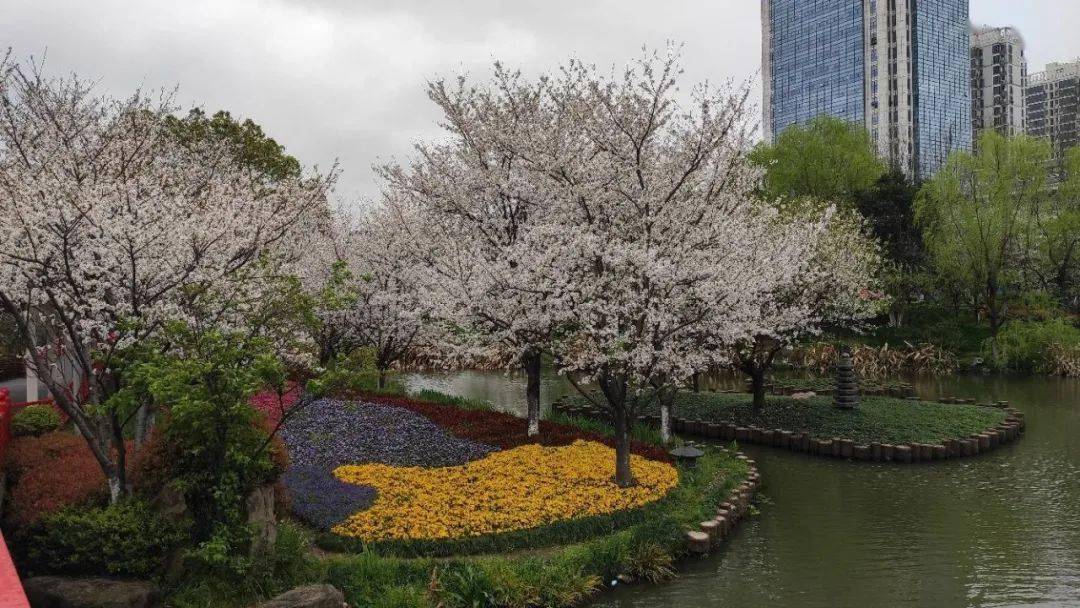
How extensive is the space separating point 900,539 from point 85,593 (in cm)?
1266

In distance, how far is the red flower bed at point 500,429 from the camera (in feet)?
56.5

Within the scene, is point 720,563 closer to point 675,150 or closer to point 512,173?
point 675,150

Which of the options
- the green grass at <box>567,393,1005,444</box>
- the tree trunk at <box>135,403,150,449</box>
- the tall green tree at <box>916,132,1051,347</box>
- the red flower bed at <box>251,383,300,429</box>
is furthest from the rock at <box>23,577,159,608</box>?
the tall green tree at <box>916,132,1051,347</box>

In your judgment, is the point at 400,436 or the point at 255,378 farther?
the point at 400,436

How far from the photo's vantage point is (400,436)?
680 inches

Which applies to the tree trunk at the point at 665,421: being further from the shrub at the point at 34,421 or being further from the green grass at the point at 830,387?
the shrub at the point at 34,421

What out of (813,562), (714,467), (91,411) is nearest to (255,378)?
(91,411)

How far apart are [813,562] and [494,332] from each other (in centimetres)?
883

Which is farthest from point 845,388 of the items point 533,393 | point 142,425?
point 142,425

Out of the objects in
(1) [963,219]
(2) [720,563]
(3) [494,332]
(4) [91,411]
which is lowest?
(2) [720,563]

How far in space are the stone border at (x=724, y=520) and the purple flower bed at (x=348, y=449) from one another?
17.9 ft

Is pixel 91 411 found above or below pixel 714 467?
above

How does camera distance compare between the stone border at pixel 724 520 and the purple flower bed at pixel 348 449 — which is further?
the purple flower bed at pixel 348 449

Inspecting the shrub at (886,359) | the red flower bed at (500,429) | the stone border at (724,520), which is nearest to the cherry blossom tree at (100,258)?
the red flower bed at (500,429)
